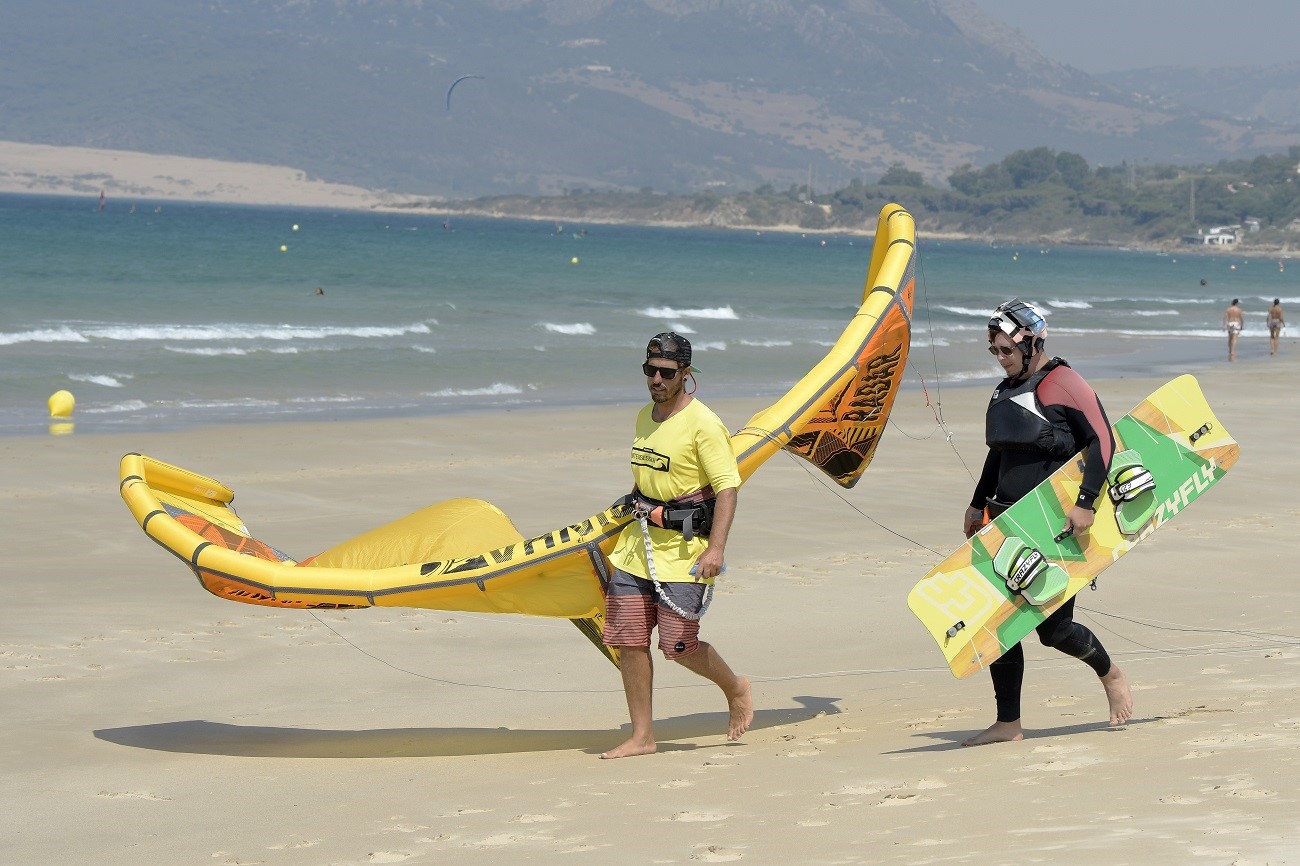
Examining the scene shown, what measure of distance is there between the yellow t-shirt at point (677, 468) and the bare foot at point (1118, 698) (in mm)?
1548

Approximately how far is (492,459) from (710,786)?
32.1 ft

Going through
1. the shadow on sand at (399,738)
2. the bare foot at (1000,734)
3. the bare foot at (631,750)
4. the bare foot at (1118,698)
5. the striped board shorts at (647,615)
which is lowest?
the shadow on sand at (399,738)

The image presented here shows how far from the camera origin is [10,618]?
27.3 feet

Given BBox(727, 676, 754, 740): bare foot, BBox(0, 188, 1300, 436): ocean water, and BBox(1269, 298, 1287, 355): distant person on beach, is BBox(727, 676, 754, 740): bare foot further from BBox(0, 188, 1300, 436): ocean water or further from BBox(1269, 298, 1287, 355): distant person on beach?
BBox(1269, 298, 1287, 355): distant person on beach

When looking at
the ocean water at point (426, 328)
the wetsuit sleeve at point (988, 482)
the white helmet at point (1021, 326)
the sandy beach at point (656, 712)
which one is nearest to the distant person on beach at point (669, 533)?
the sandy beach at point (656, 712)

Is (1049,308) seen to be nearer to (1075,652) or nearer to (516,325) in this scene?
(516,325)

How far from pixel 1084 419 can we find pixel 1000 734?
3.88ft

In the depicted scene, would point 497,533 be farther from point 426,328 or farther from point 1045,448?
point 426,328

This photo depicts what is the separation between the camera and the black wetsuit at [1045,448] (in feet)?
18.1

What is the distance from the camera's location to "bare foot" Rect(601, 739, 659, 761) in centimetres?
588

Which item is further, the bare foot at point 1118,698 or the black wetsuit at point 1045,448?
the bare foot at point 1118,698

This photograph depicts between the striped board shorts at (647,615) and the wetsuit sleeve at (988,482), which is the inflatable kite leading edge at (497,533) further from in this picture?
the wetsuit sleeve at (988,482)

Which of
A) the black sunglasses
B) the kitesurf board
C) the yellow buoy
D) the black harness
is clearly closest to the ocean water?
the yellow buoy

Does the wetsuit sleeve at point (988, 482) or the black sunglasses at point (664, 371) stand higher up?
the black sunglasses at point (664, 371)
